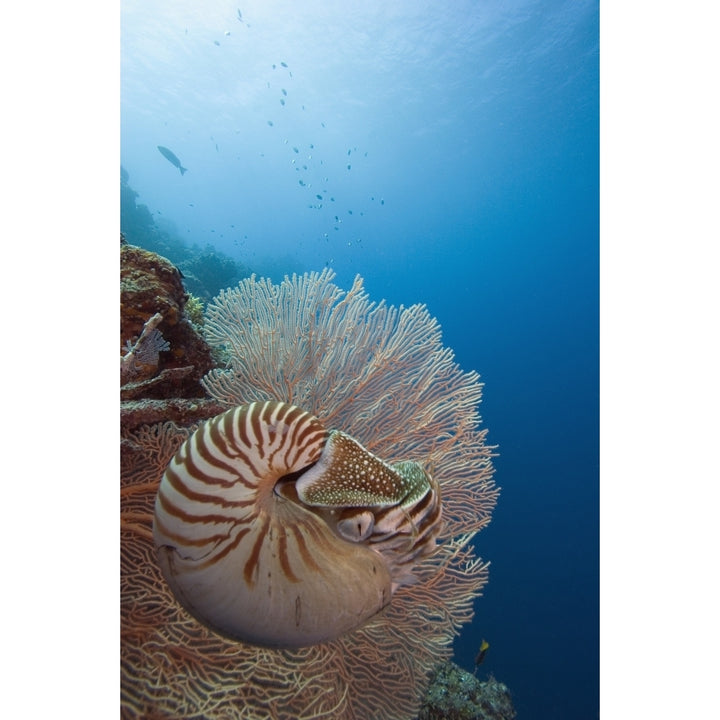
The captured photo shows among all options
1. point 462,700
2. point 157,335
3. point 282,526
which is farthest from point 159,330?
point 462,700

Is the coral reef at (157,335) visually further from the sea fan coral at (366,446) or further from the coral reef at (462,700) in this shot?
the coral reef at (462,700)

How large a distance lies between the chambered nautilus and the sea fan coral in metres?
1.01

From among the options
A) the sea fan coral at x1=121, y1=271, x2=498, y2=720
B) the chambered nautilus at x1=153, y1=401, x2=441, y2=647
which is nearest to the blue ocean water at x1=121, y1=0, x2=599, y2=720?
the sea fan coral at x1=121, y1=271, x2=498, y2=720

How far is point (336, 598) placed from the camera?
1349mm

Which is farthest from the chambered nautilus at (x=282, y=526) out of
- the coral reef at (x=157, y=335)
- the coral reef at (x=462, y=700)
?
the coral reef at (x=462, y=700)

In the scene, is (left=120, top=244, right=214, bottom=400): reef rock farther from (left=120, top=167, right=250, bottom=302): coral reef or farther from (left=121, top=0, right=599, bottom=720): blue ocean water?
(left=121, top=0, right=599, bottom=720): blue ocean water

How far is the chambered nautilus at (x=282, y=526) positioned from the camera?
1263mm

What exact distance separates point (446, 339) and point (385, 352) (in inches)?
1304

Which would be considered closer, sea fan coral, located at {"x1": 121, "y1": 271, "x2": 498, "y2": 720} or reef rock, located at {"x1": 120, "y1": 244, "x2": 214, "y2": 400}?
sea fan coral, located at {"x1": 121, "y1": 271, "x2": 498, "y2": 720}

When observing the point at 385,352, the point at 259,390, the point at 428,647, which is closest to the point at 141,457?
the point at 259,390

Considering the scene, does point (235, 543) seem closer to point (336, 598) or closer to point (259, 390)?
point (336, 598)

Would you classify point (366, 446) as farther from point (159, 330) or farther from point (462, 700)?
point (462, 700)

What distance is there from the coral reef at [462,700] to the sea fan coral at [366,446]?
2910 millimetres

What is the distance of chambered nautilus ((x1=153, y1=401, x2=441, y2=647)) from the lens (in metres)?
1.26
